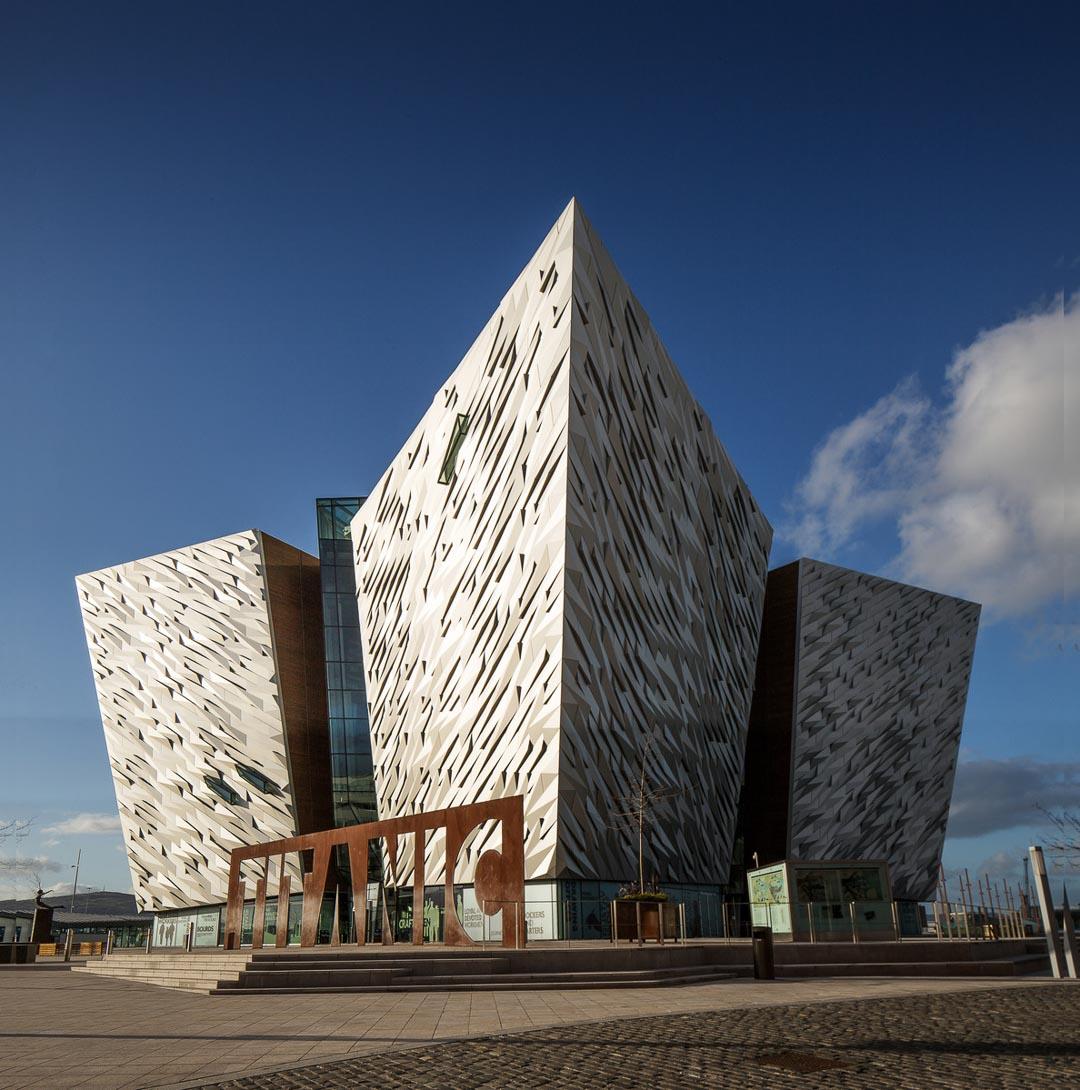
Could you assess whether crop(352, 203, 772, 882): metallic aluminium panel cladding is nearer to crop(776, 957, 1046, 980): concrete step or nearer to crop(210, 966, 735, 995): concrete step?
crop(776, 957, 1046, 980): concrete step

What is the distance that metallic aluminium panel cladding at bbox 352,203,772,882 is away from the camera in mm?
26266

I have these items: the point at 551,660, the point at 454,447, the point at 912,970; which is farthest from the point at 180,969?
the point at 454,447

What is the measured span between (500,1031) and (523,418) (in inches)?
831

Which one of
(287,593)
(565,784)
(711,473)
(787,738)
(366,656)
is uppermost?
(711,473)

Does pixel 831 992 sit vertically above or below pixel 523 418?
below

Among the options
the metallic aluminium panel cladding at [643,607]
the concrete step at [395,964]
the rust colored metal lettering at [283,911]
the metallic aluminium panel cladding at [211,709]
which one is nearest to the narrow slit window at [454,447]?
the metallic aluminium panel cladding at [643,607]

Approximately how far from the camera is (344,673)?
136 ft

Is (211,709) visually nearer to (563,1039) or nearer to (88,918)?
(563,1039)

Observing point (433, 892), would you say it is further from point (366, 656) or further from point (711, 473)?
point (711, 473)

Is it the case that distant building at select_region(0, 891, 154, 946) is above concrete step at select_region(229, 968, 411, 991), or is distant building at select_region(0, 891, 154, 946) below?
below

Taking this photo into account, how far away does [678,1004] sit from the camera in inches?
476

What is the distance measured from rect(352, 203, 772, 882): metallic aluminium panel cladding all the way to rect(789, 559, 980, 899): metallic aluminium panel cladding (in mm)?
5522

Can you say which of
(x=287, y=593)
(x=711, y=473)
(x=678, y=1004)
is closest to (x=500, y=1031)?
(x=678, y=1004)

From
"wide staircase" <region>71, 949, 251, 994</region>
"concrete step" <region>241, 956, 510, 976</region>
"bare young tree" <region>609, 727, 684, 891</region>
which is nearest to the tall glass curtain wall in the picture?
"bare young tree" <region>609, 727, 684, 891</region>
